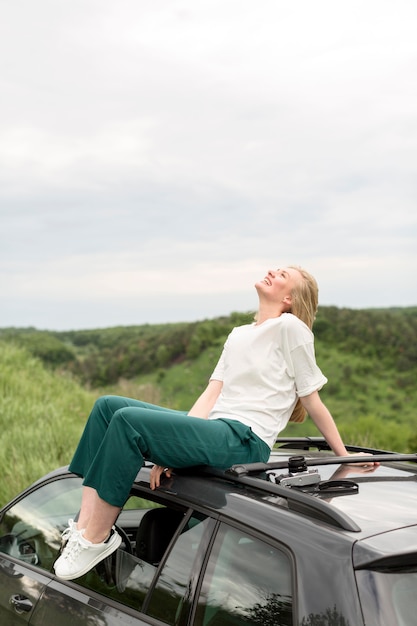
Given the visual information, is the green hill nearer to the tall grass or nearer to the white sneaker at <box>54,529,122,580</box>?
the tall grass

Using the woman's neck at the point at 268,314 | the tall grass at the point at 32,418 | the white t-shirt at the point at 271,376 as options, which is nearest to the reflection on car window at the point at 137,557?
the white t-shirt at the point at 271,376

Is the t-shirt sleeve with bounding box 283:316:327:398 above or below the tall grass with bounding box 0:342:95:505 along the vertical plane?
above

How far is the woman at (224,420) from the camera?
135 inches

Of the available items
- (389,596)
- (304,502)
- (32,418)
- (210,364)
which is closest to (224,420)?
→ (304,502)

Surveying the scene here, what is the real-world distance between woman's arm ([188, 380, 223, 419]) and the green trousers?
1.64 feet

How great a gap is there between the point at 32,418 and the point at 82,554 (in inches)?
336

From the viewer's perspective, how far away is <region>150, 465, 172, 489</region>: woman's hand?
11.0 ft

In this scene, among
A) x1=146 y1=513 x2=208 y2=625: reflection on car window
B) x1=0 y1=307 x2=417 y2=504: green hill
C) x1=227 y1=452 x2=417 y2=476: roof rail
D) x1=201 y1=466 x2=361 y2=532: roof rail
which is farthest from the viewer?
x1=0 y1=307 x2=417 y2=504: green hill

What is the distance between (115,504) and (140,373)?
67.9ft

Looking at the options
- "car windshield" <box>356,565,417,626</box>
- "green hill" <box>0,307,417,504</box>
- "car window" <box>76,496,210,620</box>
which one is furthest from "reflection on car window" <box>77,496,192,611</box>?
"green hill" <box>0,307,417,504</box>

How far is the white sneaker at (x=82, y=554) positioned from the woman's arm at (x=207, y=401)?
0.86 metres

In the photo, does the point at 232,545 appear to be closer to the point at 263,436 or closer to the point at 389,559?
the point at 389,559

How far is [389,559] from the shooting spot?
2.40m

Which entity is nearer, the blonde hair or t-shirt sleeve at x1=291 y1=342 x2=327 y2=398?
t-shirt sleeve at x1=291 y1=342 x2=327 y2=398
